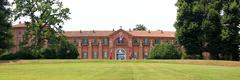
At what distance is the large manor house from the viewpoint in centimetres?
13300

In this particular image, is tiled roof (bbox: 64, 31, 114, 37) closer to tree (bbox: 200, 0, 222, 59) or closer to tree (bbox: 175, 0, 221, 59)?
tree (bbox: 175, 0, 221, 59)

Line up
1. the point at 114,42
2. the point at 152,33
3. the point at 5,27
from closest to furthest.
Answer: the point at 5,27, the point at 114,42, the point at 152,33

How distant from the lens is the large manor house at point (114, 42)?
133 m

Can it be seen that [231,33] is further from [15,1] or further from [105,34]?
[105,34]

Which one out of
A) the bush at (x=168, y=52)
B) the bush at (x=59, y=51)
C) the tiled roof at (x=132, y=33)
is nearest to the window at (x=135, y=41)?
the tiled roof at (x=132, y=33)

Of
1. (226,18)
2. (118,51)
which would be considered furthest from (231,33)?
(118,51)

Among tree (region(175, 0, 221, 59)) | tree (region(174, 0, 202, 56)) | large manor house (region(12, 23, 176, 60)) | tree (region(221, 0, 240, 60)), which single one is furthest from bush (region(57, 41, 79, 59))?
large manor house (region(12, 23, 176, 60))

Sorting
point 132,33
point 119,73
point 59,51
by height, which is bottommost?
point 119,73

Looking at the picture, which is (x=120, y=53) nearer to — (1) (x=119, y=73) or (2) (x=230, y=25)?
(2) (x=230, y=25)

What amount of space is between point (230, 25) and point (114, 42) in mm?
59345

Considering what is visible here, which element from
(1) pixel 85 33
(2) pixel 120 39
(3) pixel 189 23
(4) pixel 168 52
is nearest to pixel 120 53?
(2) pixel 120 39

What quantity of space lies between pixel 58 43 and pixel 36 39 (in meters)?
3.69

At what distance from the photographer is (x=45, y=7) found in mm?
83812

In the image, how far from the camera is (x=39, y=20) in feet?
278
